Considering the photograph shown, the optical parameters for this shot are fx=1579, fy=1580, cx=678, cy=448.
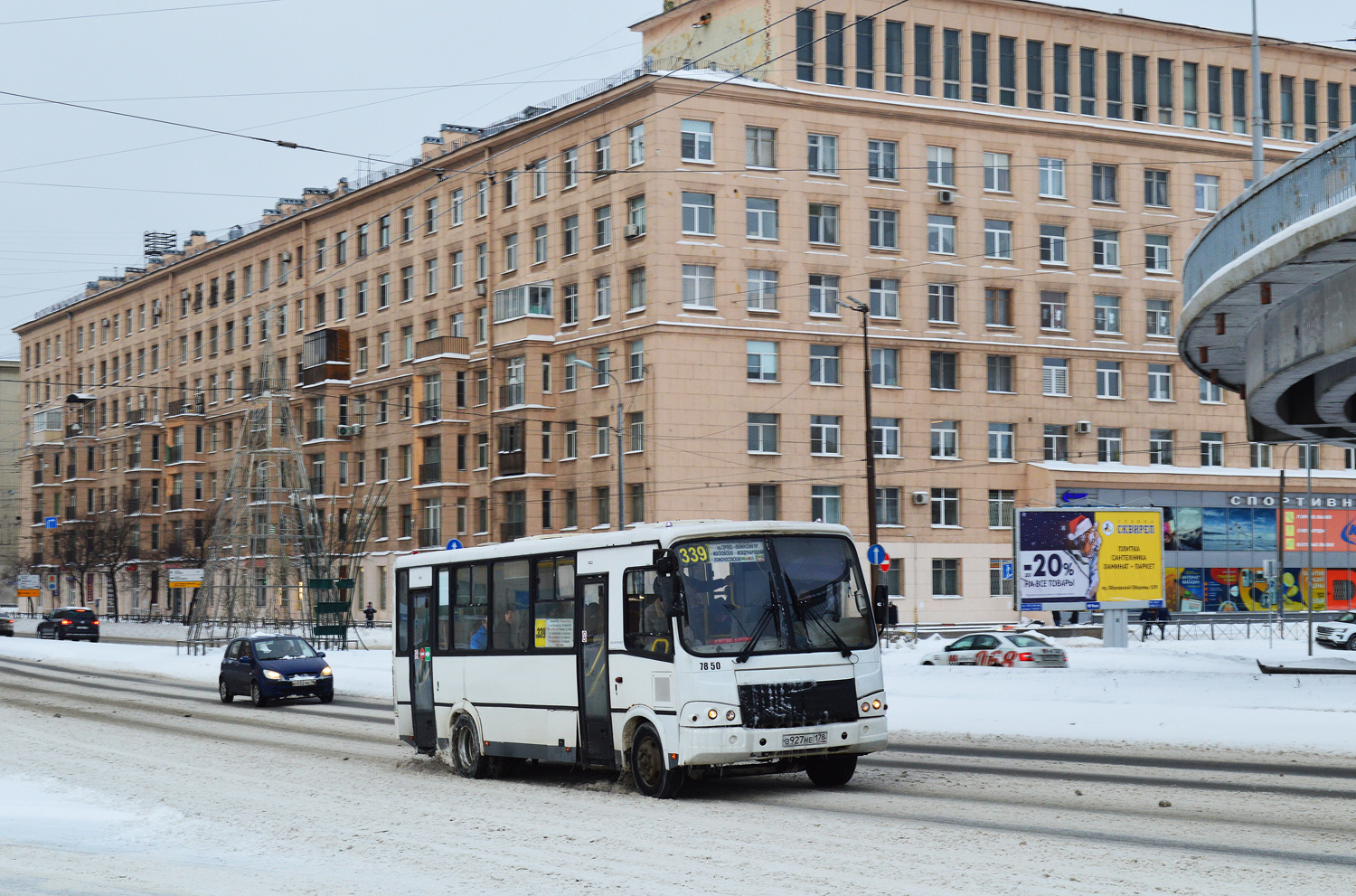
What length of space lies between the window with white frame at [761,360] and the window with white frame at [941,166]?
9713 mm

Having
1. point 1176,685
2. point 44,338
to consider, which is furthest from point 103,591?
point 1176,685

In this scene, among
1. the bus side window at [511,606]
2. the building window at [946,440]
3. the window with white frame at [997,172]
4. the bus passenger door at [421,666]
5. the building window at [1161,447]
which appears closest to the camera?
the bus side window at [511,606]

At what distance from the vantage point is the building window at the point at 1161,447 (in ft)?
217

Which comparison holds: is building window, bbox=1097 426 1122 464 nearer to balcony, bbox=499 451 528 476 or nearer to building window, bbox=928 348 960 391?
building window, bbox=928 348 960 391

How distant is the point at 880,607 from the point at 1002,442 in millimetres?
49063

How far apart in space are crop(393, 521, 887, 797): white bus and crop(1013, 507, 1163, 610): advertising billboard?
26.2 metres

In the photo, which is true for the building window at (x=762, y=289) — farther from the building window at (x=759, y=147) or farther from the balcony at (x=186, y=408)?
the balcony at (x=186, y=408)

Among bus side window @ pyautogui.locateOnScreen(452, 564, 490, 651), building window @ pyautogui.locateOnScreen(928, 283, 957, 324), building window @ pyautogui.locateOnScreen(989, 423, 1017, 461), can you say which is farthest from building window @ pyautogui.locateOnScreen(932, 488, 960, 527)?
A: bus side window @ pyautogui.locateOnScreen(452, 564, 490, 651)

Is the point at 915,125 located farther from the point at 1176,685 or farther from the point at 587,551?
the point at 587,551

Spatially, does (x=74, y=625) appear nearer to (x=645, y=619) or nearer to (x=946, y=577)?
(x=946, y=577)

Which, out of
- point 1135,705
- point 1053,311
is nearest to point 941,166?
point 1053,311

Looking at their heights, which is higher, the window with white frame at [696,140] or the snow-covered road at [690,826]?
the window with white frame at [696,140]

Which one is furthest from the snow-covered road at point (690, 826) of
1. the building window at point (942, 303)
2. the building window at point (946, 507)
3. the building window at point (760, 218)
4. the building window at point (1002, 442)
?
the building window at point (1002, 442)

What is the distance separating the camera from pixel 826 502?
6062 cm
